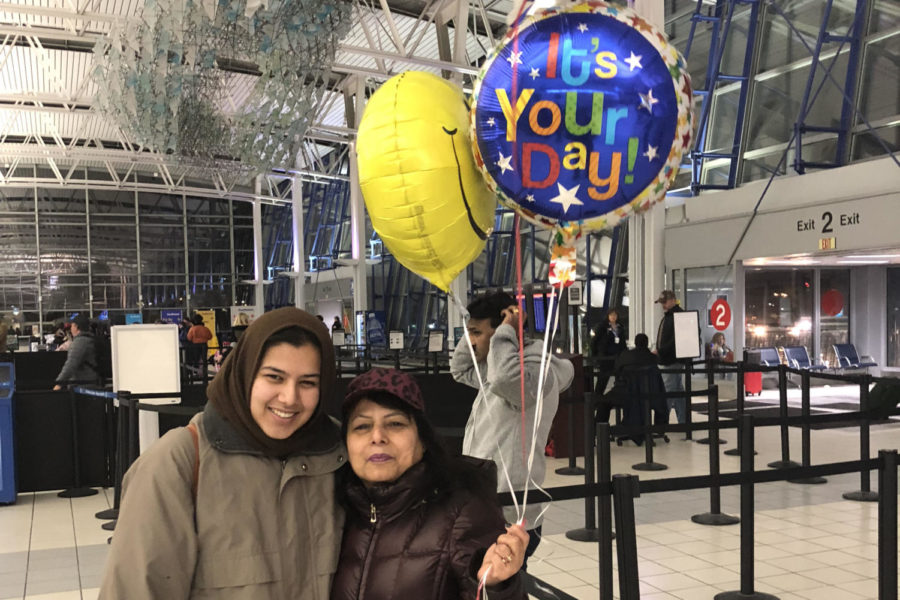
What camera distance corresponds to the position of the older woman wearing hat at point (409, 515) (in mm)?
1690

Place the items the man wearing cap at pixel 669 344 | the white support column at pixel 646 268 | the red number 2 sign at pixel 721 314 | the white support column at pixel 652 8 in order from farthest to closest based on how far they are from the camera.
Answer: the white support column at pixel 646 268, the red number 2 sign at pixel 721 314, the white support column at pixel 652 8, the man wearing cap at pixel 669 344

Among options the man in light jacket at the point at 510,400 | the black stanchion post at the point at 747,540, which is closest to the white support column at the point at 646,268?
the black stanchion post at the point at 747,540

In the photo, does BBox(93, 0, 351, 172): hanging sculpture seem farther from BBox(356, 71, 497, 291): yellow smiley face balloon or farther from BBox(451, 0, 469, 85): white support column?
BBox(356, 71, 497, 291): yellow smiley face balloon

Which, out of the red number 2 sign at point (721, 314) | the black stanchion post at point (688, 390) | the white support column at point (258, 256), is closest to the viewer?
the black stanchion post at point (688, 390)

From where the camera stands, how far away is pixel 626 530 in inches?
118

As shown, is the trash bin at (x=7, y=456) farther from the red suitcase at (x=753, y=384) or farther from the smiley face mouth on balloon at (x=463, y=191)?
the red suitcase at (x=753, y=384)

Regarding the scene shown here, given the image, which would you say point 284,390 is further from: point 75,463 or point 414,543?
point 75,463

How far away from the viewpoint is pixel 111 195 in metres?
37.1

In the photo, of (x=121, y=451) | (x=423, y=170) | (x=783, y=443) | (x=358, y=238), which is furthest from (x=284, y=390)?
(x=358, y=238)

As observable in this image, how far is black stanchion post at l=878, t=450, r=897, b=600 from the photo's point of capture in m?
3.76

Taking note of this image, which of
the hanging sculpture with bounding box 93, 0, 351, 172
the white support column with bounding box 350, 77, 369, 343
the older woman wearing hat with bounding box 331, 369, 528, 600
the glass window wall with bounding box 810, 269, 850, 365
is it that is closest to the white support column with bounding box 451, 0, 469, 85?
the hanging sculpture with bounding box 93, 0, 351, 172

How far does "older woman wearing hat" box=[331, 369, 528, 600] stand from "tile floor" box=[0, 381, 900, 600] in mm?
3103

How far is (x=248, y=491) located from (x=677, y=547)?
4.96 metres

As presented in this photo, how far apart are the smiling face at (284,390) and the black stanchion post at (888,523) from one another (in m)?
3.09
